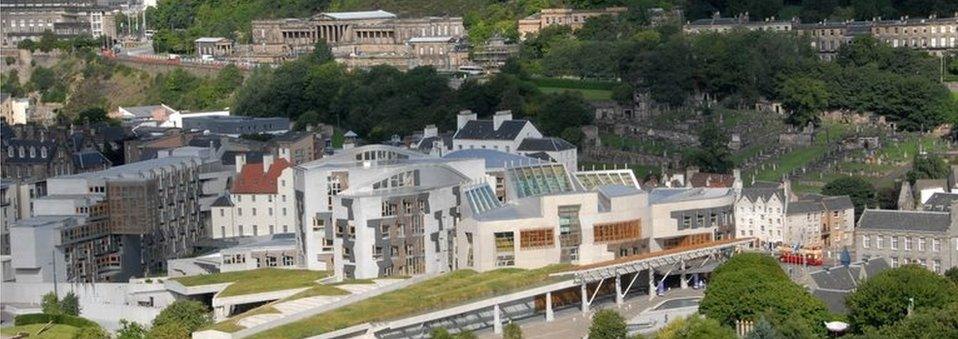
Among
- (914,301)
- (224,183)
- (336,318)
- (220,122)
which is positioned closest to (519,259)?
(336,318)

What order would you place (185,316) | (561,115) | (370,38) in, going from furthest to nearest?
(370,38) < (561,115) < (185,316)

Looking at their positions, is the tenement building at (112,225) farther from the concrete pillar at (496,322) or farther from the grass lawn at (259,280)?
the concrete pillar at (496,322)

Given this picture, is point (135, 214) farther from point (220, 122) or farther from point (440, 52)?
point (440, 52)

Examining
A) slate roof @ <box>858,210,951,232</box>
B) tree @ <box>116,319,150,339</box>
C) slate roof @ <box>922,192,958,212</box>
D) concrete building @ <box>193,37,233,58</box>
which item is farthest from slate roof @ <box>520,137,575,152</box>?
concrete building @ <box>193,37,233,58</box>

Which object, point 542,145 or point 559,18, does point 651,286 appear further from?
point 559,18

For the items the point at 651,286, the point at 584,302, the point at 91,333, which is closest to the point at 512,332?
the point at 584,302

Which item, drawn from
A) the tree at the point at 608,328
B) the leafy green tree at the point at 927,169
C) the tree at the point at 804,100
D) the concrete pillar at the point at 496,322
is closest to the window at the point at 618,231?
the concrete pillar at the point at 496,322

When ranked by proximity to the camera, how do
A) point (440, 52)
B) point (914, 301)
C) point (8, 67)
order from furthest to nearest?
point (8, 67) < point (440, 52) < point (914, 301)
